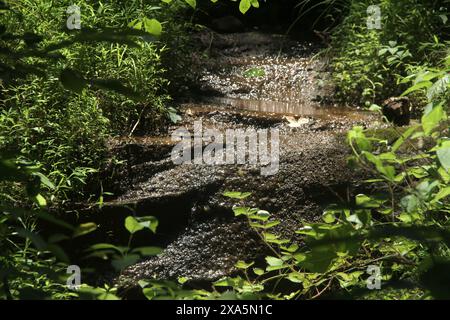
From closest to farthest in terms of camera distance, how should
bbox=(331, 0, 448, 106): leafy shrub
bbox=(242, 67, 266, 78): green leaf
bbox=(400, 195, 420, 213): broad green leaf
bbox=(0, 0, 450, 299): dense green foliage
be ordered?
1. bbox=(0, 0, 450, 299): dense green foliage
2. bbox=(400, 195, 420, 213): broad green leaf
3. bbox=(331, 0, 448, 106): leafy shrub
4. bbox=(242, 67, 266, 78): green leaf

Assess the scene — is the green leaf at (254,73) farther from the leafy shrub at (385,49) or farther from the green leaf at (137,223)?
the green leaf at (137,223)

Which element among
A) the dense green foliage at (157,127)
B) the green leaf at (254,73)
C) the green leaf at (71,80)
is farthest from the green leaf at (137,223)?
the green leaf at (254,73)

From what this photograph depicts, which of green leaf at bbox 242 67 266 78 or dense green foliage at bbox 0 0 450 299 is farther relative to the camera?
green leaf at bbox 242 67 266 78

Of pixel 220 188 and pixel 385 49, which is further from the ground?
pixel 385 49

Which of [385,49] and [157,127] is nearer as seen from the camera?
[157,127]

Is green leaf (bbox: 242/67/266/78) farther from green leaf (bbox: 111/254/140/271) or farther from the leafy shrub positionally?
green leaf (bbox: 111/254/140/271)

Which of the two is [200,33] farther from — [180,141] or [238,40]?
[180,141]

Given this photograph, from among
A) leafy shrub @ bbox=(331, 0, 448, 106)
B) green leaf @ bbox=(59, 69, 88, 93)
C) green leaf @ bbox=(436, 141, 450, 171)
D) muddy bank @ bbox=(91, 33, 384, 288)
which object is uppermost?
green leaf @ bbox=(59, 69, 88, 93)

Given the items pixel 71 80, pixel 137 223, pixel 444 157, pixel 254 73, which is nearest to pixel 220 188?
pixel 444 157

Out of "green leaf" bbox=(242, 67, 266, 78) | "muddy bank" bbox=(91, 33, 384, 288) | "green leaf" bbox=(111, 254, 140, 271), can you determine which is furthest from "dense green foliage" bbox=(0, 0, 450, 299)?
"green leaf" bbox=(242, 67, 266, 78)

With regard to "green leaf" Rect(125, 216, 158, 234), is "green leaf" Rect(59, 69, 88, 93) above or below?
above

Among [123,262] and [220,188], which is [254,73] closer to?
[220,188]

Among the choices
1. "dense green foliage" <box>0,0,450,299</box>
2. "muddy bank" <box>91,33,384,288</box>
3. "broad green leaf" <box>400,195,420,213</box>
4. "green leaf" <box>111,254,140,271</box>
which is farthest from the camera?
"muddy bank" <box>91,33,384,288</box>
